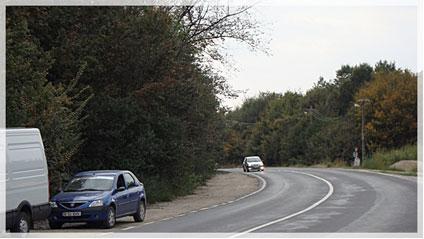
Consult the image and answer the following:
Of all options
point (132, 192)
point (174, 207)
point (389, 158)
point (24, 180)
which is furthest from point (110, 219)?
point (389, 158)

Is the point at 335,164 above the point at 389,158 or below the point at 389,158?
below

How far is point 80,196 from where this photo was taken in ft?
63.8

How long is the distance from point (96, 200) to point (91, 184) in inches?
47.4

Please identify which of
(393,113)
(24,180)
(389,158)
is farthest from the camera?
(393,113)

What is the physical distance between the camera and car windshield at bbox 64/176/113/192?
65.8ft

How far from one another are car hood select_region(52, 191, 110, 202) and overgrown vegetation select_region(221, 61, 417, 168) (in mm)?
32667

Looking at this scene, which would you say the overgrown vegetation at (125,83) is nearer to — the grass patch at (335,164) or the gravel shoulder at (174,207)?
the gravel shoulder at (174,207)

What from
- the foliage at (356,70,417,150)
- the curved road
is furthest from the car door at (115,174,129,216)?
the foliage at (356,70,417,150)

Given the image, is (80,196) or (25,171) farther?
(80,196)

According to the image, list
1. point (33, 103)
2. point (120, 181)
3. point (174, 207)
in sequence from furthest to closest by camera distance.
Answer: point (174, 207) < point (33, 103) < point (120, 181)

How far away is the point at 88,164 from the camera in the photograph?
30.4 m

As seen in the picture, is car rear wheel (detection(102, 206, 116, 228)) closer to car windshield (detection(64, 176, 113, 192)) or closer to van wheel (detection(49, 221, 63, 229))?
car windshield (detection(64, 176, 113, 192))

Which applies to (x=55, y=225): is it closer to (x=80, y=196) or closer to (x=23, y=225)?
(x=80, y=196)

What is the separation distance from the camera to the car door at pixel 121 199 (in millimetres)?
19984
